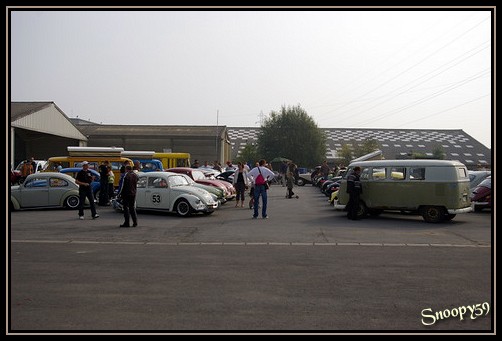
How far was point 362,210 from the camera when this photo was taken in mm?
18031

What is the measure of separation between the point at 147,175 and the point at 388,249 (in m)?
9.83

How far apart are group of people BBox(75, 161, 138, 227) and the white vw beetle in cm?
85

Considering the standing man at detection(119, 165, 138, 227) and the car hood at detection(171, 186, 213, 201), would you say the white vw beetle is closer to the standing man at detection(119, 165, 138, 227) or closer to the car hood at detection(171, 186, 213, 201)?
the car hood at detection(171, 186, 213, 201)

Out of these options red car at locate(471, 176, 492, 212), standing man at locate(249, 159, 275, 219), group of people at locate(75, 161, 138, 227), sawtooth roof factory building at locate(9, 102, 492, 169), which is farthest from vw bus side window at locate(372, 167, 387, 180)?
sawtooth roof factory building at locate(9, 102, 492, 169)

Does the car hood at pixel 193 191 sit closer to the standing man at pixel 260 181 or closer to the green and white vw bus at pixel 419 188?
the standing man at pixel 260 181

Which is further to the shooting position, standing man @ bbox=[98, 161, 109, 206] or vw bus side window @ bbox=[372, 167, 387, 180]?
standing man @ bbox=[98, 161, 109, 206]

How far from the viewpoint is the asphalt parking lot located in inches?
237

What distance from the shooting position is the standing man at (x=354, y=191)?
1736 centimetres

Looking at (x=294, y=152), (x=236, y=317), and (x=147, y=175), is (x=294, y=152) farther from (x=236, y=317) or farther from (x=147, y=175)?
(x=236, y=317)

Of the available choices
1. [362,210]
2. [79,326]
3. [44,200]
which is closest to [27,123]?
[44,200]

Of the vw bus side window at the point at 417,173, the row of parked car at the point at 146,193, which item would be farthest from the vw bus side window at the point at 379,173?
the row of parked car at the point at 146,193

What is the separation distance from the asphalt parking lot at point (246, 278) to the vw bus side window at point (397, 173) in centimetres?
248

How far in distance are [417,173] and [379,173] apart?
1.28m

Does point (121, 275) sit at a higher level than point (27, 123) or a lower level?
lower
